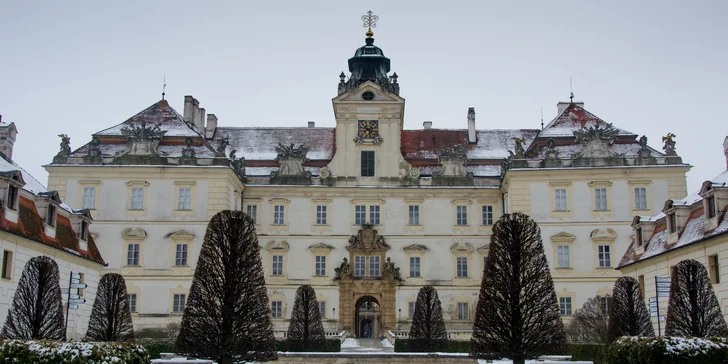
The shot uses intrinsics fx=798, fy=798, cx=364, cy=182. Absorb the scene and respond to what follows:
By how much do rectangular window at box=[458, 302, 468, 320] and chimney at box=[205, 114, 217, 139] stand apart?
19.2 metres

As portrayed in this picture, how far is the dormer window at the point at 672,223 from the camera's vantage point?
2801 centimetres

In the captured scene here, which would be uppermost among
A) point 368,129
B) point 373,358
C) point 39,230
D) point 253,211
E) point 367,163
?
point 368,129

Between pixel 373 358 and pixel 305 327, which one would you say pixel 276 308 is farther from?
pixel 373 358

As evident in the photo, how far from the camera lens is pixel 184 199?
43594 mm

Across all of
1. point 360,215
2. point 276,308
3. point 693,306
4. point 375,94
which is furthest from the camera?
point 375,94

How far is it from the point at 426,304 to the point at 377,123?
17800mm

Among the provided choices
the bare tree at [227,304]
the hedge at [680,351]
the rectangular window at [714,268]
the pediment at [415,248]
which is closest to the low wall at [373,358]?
the bare tree at [227,304]

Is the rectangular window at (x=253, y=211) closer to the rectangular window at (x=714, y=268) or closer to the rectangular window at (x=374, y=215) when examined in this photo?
the rectangular window at (x=374, y=215)

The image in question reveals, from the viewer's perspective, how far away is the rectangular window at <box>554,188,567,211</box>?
4347cm

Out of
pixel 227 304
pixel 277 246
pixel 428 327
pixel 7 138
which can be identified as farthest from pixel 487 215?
pixel 227 304

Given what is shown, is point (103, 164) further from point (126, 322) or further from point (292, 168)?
point (126, 322)

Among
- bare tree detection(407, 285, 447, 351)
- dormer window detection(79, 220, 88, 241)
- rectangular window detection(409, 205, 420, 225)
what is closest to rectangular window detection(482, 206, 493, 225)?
rectangular window detection(409, 205, 420, 225)

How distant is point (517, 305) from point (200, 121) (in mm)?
34143

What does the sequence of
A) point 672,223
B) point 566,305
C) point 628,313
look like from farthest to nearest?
point 566,305, point 672,223, point 628,313
